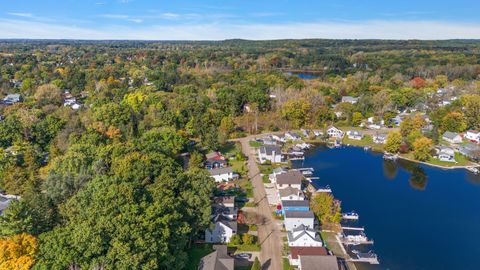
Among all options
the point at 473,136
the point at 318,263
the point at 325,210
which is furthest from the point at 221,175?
the point at 473,136

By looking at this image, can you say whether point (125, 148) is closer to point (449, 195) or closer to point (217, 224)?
point (217, 224)

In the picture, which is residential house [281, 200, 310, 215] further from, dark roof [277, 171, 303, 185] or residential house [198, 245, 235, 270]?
residential house [198, 245, 235, 270]

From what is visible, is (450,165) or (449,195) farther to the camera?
(450,165)

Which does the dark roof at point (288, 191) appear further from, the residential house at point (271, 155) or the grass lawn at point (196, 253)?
the residential house at point (271, 155)

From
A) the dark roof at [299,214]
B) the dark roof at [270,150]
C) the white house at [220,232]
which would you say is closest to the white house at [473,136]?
the dark roof at [270,150]

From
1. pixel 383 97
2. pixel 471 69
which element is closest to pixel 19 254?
Answer: pixel 383 97

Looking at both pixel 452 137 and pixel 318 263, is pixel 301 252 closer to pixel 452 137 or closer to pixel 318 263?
pixel 318 263
